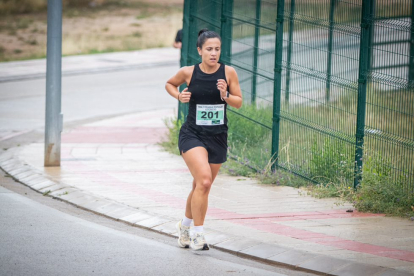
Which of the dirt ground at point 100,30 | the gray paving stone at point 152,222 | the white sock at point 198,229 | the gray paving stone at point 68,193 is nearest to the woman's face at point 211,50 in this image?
the white sock at point 198,229

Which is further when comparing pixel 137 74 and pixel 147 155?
pixel 137 74

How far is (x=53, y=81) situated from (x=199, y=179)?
446cm

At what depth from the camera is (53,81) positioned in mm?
10594

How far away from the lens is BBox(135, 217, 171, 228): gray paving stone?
775cm

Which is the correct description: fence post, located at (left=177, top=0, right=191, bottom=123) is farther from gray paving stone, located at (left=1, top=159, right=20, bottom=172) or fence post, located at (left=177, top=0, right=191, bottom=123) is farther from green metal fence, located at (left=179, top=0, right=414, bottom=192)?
gray paving stone, located at (left=1, top=159, right=20, bottom=172)

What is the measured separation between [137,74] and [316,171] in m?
14.9

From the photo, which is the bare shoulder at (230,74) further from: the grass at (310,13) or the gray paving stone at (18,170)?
the gray paving stone at (18,170)

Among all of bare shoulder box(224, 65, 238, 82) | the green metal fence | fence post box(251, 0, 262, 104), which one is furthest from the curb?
fence post box(251, 0, 262, 104)

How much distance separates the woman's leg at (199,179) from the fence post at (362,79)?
245 centimetres

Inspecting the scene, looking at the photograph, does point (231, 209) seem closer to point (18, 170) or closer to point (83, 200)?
point (83, 200)

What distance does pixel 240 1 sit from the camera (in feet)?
37.3

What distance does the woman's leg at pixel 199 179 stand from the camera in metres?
6.71

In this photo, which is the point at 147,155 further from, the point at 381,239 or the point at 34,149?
the point at 381,239

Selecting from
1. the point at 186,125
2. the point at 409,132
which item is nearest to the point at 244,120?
the point at 409,132
